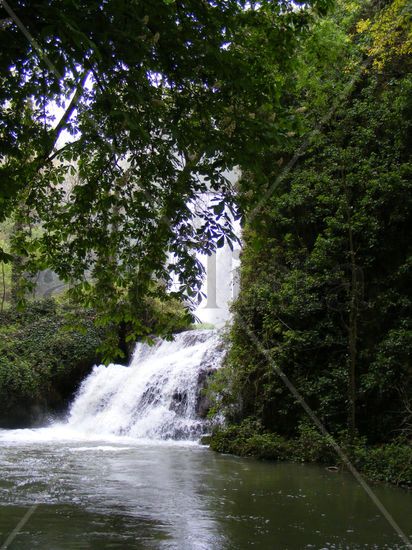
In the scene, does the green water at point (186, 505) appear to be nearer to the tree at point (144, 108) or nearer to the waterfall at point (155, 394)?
the tree at point (144, 108)

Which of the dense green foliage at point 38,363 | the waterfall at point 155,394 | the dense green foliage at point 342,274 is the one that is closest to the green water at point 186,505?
the dense green foliage at point 342,274

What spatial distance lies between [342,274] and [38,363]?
1189cm

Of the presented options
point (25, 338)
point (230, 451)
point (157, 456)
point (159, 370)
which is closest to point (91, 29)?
point (157, 456)

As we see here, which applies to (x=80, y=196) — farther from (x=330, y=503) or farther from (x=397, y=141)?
(x=397, y=141)

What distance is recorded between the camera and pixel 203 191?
620 cm

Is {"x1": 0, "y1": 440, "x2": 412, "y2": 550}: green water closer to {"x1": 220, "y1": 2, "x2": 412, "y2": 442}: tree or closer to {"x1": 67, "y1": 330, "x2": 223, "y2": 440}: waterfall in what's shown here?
{"x1": 220, "y1": 2, "x2": 412, "y2": 442}: tree

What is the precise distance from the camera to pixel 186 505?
7.38 m

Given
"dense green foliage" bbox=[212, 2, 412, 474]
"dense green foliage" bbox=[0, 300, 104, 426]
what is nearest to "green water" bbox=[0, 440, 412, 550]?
"dense green foliage" bbox=[212, 2, 412, 474]

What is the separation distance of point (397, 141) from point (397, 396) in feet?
16.3

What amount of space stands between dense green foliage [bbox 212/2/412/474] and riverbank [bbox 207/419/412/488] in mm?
96

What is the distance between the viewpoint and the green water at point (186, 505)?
5828 mm

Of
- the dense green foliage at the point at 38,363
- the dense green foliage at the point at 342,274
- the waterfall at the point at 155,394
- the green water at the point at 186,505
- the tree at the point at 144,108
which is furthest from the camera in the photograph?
the dense green foliage at the point at 38,363

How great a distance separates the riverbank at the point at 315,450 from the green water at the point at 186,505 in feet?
1.38

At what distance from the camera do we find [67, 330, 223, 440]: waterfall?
15516 mm
